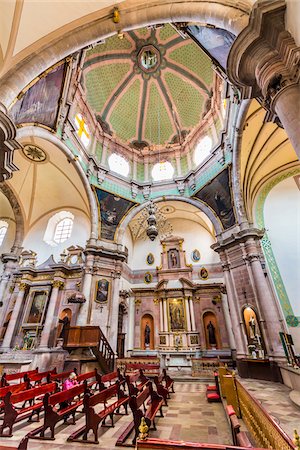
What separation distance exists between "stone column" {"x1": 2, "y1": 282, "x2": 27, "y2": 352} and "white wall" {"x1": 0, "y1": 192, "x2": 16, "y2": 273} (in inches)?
137

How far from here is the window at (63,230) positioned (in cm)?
1535

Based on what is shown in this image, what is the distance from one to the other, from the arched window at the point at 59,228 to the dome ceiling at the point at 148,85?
24.0 ft

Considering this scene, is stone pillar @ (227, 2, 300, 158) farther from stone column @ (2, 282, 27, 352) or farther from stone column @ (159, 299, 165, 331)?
stone column @ (2, 282, 27, 352)

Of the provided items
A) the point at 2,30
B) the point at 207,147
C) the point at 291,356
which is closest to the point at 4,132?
the point at 2,30

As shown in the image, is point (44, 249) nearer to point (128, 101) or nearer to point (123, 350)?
point (123, 350)

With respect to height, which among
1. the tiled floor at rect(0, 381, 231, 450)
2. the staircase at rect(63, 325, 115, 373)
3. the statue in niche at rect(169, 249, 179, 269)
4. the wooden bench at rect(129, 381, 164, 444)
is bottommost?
the tiled floor at rect(0, 381, 231, 450)

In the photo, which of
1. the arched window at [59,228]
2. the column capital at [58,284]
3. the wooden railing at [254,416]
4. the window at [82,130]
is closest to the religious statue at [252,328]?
the wooden railing at [254,416]

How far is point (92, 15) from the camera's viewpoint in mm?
5441

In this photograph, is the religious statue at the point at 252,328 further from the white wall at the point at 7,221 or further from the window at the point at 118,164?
the white wall at the point at 7,221

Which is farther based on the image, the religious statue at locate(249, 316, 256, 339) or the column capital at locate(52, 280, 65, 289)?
the column capital at locate(52, 280, 65, 289)

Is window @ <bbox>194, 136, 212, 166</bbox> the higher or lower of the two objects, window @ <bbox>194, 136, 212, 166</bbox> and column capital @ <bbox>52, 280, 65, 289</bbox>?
the higher

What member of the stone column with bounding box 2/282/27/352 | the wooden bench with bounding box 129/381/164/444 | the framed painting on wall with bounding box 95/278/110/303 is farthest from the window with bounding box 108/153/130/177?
the wooden bench with bounding box 129/381/164/444

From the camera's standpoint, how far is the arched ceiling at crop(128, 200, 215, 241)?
15.3 meters

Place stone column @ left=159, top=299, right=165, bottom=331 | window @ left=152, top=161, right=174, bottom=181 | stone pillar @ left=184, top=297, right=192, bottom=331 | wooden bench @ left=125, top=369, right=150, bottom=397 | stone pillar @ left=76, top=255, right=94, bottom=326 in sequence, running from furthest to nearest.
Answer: window @ left=152, top=161, right=174, bottom=181, stone column @ left=159, top=299, right=165, bottom=331, stone pillar @ left=184, top=297, right=192, bottom=331, stone pillar @ left=76, top=255, right=94, bottom=326, wooden bench @ left=125, top=369, right=150, bottom=397
